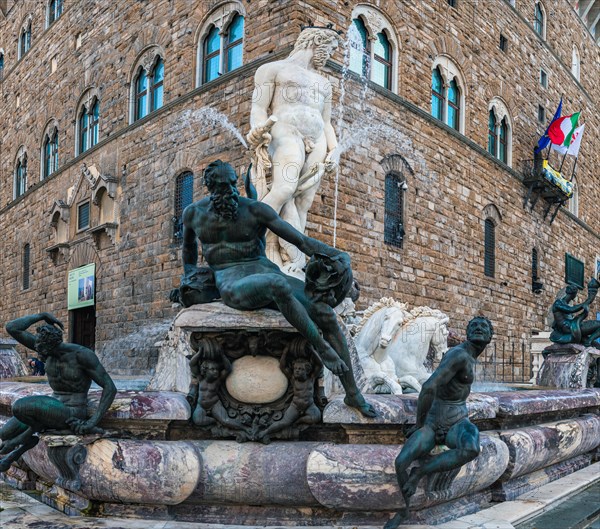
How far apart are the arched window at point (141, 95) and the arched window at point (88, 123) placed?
2142mm

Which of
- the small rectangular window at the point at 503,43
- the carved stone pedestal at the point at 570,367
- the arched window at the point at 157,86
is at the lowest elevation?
the carved stone pedestal at the point at 570,367

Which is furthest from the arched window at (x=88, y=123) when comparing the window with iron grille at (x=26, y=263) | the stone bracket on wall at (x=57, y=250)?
the window with iron grille at (x=26, y=263)

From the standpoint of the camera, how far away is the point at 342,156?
12969 millimetres

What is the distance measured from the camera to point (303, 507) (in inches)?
140

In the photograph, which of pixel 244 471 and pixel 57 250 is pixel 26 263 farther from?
pixel 244 471

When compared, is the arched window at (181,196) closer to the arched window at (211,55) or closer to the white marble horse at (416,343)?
the arched window at (211,55)

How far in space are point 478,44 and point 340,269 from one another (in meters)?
16.6

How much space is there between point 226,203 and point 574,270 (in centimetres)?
2468

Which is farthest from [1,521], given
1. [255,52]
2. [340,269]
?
[255,52]

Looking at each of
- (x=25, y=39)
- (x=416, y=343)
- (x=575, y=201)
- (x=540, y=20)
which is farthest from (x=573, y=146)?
(x=25, y=39)

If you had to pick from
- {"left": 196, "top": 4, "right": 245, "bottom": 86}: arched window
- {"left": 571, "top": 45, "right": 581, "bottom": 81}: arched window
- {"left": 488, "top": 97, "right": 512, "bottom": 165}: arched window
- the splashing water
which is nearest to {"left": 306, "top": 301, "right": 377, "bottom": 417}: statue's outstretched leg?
the splashing water

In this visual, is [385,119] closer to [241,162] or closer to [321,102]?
[241,162]

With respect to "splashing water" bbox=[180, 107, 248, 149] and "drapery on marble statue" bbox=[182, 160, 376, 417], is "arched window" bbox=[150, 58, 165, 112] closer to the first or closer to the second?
"splashing water" bbox=[180, 107, 248, 149]

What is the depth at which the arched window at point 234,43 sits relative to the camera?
13.5 meters
